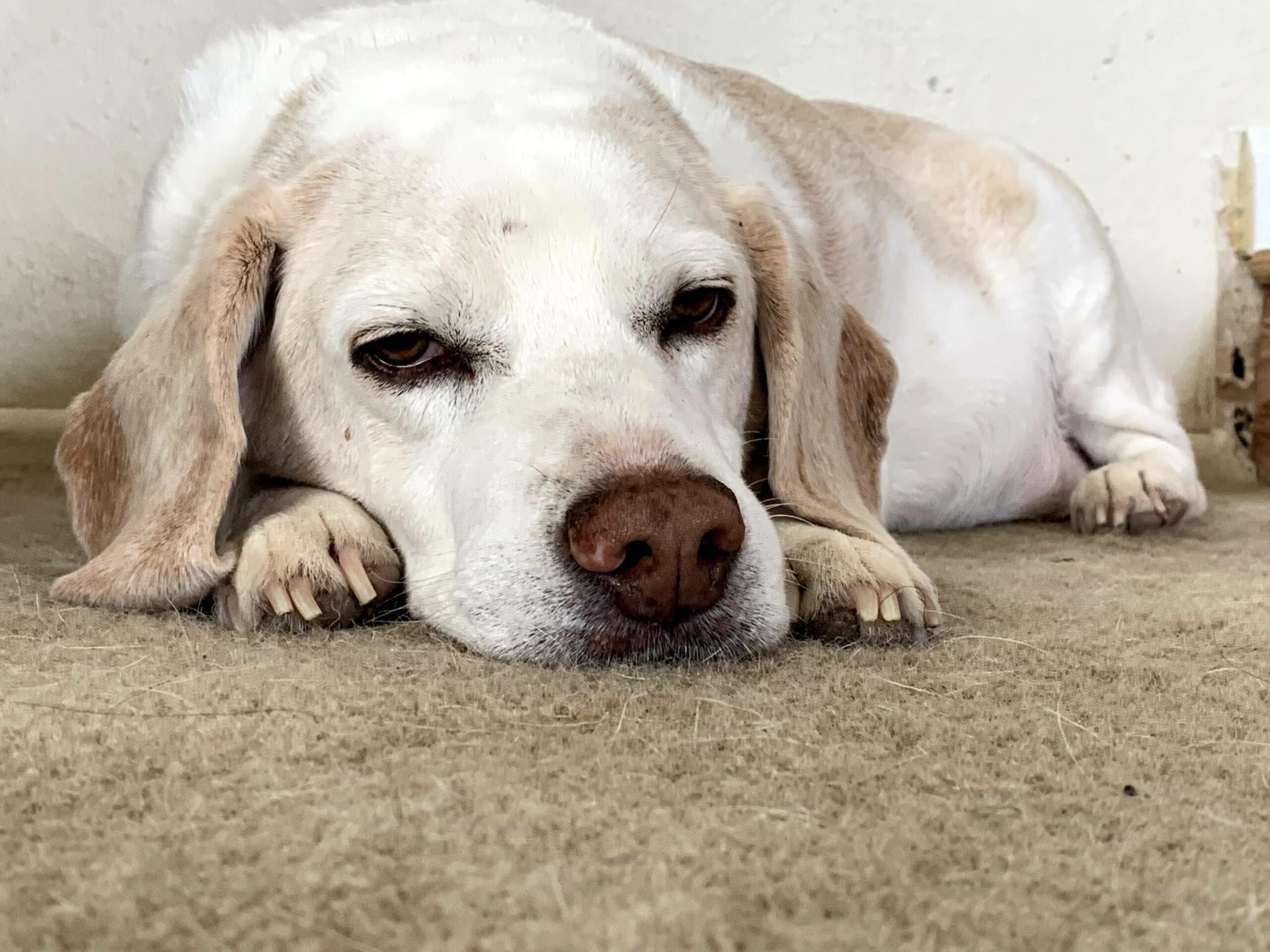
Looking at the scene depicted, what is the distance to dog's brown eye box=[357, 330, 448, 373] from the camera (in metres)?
1.55

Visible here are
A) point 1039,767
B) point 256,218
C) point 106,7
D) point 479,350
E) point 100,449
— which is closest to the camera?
point 1039,767

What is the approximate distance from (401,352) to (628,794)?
0.83 metres

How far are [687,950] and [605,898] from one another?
0.08 meters

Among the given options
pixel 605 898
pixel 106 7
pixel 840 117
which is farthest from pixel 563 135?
pixel 106 7

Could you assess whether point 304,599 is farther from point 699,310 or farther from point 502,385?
point 699,310

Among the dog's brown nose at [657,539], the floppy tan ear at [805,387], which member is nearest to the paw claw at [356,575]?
the dog's brown nose at [657,539]

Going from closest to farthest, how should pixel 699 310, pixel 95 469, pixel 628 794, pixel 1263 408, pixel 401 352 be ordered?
pixel 628 794 → pixel 401 352 → pixel 699 310 → pixel 95 469 → pixel 1263 408

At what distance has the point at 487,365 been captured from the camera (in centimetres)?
152

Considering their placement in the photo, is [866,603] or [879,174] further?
[879,174]

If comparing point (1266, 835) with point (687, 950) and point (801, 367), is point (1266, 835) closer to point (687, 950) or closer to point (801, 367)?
point (687, 950)

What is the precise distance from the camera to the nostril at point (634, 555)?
4.14 feet

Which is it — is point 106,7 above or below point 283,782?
above

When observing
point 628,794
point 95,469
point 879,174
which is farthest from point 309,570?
point 879,174

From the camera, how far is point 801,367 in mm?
1855
